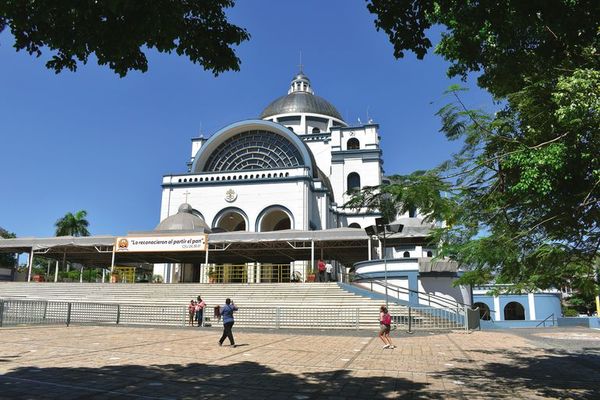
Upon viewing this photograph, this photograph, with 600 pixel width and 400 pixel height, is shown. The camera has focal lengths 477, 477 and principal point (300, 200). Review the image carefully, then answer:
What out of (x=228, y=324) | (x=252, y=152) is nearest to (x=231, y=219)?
(x=252, y=152)

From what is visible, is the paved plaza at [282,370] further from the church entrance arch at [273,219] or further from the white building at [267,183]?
the church entrance arch at [273,219]

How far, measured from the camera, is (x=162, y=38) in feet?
16.5

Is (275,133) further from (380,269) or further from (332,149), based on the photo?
(380,269)

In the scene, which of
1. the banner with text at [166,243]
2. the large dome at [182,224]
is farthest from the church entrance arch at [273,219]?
the banner with text at [166,243]

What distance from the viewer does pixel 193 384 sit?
7.03m

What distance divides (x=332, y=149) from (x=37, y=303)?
126ft

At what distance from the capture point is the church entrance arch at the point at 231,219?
136 ft

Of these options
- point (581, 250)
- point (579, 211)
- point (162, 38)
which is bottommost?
point (581, 250)

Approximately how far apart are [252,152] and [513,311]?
28.2 metres

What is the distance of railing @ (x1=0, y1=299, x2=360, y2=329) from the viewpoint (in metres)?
18.8

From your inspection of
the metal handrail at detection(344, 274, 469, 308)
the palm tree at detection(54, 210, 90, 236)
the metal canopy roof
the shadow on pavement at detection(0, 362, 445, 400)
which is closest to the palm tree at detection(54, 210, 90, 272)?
the palm tree at detection(54, 210, 90, 236)

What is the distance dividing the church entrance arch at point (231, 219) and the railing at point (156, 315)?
1969 cm

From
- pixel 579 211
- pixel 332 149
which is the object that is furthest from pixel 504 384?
pixel 332 149

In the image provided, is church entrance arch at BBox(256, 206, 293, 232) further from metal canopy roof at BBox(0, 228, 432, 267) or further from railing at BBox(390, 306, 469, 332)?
railing at BBox(390, 306, 469, 332)
